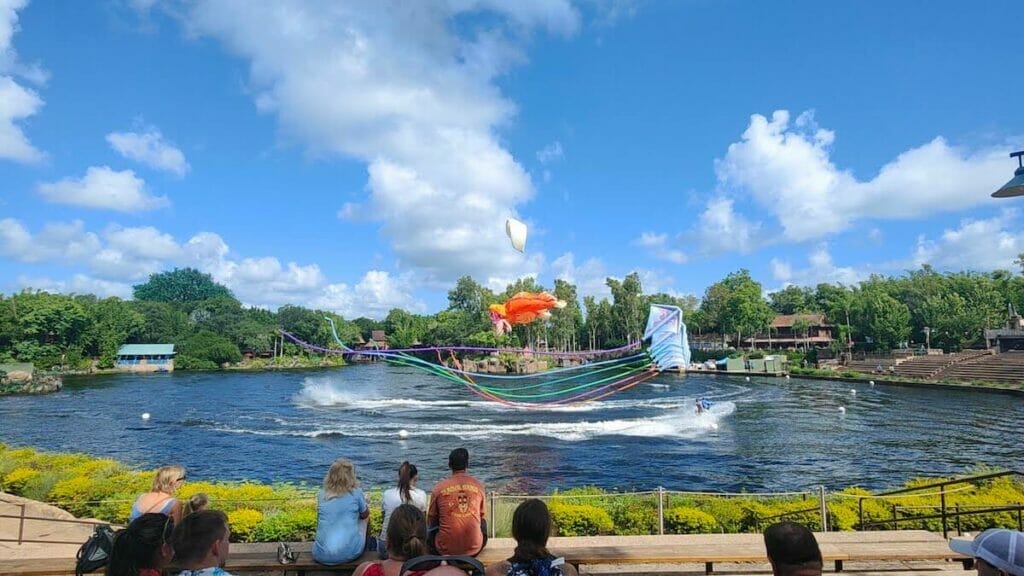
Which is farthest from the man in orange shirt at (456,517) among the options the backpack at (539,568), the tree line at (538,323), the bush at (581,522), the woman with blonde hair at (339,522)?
the tree line at (538,323)

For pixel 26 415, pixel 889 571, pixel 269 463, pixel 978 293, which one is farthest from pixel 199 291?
pixel 889 571

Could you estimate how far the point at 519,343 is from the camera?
98500 millimetres

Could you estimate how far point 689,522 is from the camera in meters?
12.1

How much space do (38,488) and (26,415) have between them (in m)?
33.6

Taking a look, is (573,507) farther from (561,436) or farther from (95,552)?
(561,436)

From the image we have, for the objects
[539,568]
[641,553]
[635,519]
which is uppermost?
[539,568]

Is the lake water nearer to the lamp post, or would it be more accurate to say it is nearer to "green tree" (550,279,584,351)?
the lamp post

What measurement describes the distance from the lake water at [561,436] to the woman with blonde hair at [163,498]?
1629cm

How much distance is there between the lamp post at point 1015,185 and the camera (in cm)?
791

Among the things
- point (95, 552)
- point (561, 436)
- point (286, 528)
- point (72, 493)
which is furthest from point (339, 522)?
point (561, 436)

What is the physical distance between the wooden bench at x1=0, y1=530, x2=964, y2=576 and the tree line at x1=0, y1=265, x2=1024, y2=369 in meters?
57.2

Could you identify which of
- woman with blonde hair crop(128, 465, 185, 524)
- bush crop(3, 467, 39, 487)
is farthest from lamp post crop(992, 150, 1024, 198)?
bush crop(3, 467, 39, 487)

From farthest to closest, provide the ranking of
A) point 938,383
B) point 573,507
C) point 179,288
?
point 179,288
point 938,383
point 573,507

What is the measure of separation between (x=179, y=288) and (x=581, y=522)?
188 meters
